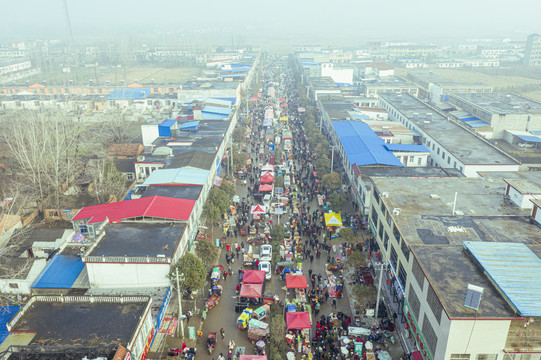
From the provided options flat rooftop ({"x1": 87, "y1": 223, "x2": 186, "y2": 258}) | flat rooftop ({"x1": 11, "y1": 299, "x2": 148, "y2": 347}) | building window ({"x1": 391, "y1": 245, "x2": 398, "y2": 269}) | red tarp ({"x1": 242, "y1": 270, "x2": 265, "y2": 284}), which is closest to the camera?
flat rooftop ({"x1": 11, "y1": 299, "x2": 148, "y2": 347})

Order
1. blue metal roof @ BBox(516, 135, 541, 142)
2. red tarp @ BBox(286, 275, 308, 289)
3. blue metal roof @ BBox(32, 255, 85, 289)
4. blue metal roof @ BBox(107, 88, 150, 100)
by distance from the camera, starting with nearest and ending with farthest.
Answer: blue metal roof @ BBox(32, 255, 85, 289), red tarp @ BBox(286, 275, 308, 289), blue metal roof @ BBox(516, 135, 541, 142), blue metal roof @ BBox(107, 88, 150, 100)

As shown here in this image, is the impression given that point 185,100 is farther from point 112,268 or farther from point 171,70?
point 171,70

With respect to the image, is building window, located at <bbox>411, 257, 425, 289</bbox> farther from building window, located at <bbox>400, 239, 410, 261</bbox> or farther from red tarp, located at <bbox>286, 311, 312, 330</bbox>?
red tarp, located at <bbox>286, 311, 312, 330</bbox>

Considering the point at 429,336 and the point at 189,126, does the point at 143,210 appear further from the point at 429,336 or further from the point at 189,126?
the point at 189,126

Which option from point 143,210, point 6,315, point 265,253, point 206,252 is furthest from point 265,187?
point 6,315

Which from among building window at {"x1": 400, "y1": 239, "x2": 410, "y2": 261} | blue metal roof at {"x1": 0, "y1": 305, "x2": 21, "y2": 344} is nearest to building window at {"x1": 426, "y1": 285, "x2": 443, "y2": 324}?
building window at {"x1": 400, "y1": 239, "x2": 410, "y2": 261}

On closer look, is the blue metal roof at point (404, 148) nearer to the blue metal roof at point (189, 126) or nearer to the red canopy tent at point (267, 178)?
the red canopy tent at point (267, 178)
